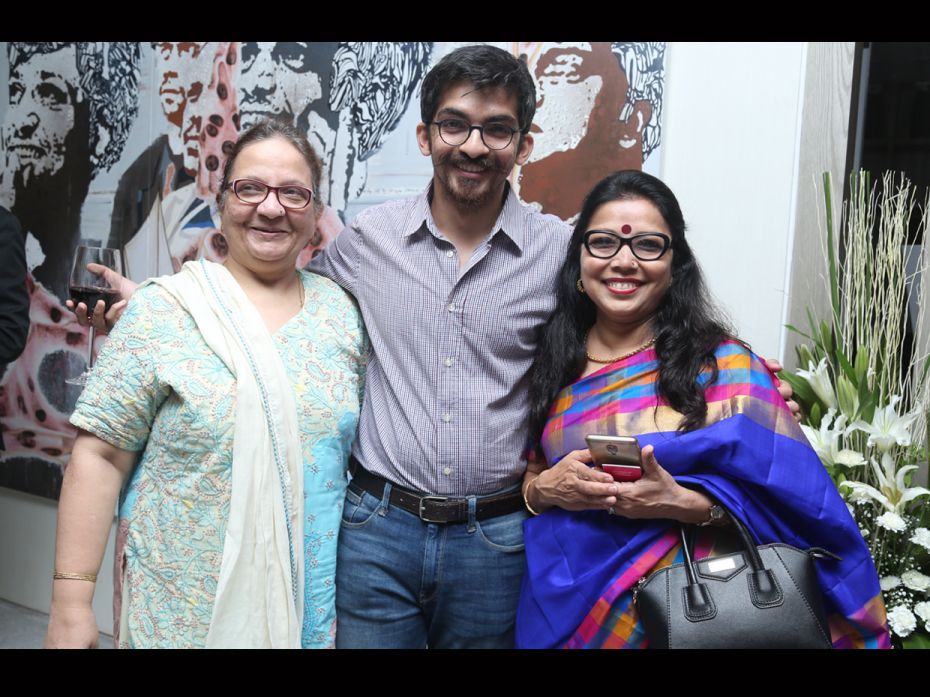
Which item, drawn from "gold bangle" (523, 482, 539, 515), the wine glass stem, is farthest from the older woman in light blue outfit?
the wine glass stem

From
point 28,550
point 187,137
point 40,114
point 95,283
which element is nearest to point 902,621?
point 95,283

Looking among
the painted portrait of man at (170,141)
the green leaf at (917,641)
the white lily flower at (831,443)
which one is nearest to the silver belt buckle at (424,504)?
the white lily flower at (831,443)

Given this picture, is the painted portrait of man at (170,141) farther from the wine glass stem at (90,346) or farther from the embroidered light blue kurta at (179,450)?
the embroidered light blue kurta at (179,450)

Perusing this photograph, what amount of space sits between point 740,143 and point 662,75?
1.03ft

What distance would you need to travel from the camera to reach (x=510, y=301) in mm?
1723

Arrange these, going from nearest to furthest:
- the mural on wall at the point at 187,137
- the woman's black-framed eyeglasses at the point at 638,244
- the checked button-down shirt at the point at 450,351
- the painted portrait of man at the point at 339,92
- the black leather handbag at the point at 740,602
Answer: the black leather handbag at the point at 740,602, the woman's black-framed eyeglasses at the point at 638,244, the checked button-down shirt at the point at 450,351, the mural on wall at the point at 187,137, the painted portrait of man at the point at 339,92

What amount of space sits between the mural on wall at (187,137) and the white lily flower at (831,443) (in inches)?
37.3

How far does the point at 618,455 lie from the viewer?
1429 mm

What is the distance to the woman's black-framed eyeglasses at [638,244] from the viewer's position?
158 centimetres

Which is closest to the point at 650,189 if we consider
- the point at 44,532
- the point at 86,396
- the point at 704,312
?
the point at 704,312

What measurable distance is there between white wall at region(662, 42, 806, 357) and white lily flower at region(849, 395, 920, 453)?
38 centimetres

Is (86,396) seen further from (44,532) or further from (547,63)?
(44,532)

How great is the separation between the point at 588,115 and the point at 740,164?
0.49m

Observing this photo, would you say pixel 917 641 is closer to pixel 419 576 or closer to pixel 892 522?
pixel 892 522
